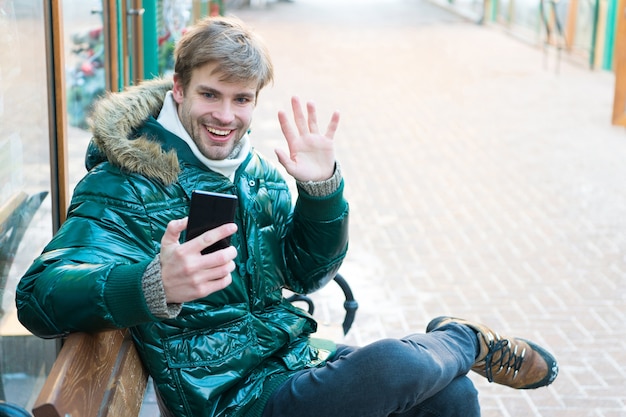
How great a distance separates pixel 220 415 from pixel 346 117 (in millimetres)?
8666

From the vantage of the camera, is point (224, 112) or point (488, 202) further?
point (488, 202)

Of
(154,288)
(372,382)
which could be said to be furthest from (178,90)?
(372,382)

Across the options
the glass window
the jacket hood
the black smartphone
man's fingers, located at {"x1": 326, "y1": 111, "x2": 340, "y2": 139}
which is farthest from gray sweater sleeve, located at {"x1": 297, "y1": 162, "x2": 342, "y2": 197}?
the glass window

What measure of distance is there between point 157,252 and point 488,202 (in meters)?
5.29

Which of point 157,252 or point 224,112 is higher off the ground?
point 224,112

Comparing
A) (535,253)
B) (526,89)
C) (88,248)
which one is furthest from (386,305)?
(526,89)

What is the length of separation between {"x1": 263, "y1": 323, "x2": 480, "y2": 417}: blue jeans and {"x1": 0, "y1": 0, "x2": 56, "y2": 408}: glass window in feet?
3.38

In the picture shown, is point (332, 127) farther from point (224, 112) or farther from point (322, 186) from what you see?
point (224, 112)

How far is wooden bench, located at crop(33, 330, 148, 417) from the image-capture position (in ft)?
6.37

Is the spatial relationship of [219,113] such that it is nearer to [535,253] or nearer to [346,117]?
[535,253]

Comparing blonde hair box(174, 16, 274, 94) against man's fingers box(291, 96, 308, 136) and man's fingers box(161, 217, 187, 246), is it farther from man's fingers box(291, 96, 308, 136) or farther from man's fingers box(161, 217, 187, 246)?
man's fingers box(161, 217, 187, 246)

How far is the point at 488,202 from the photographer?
7.65 m

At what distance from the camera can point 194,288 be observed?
7.13 feet

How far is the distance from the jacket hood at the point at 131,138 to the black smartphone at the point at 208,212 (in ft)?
1.60
